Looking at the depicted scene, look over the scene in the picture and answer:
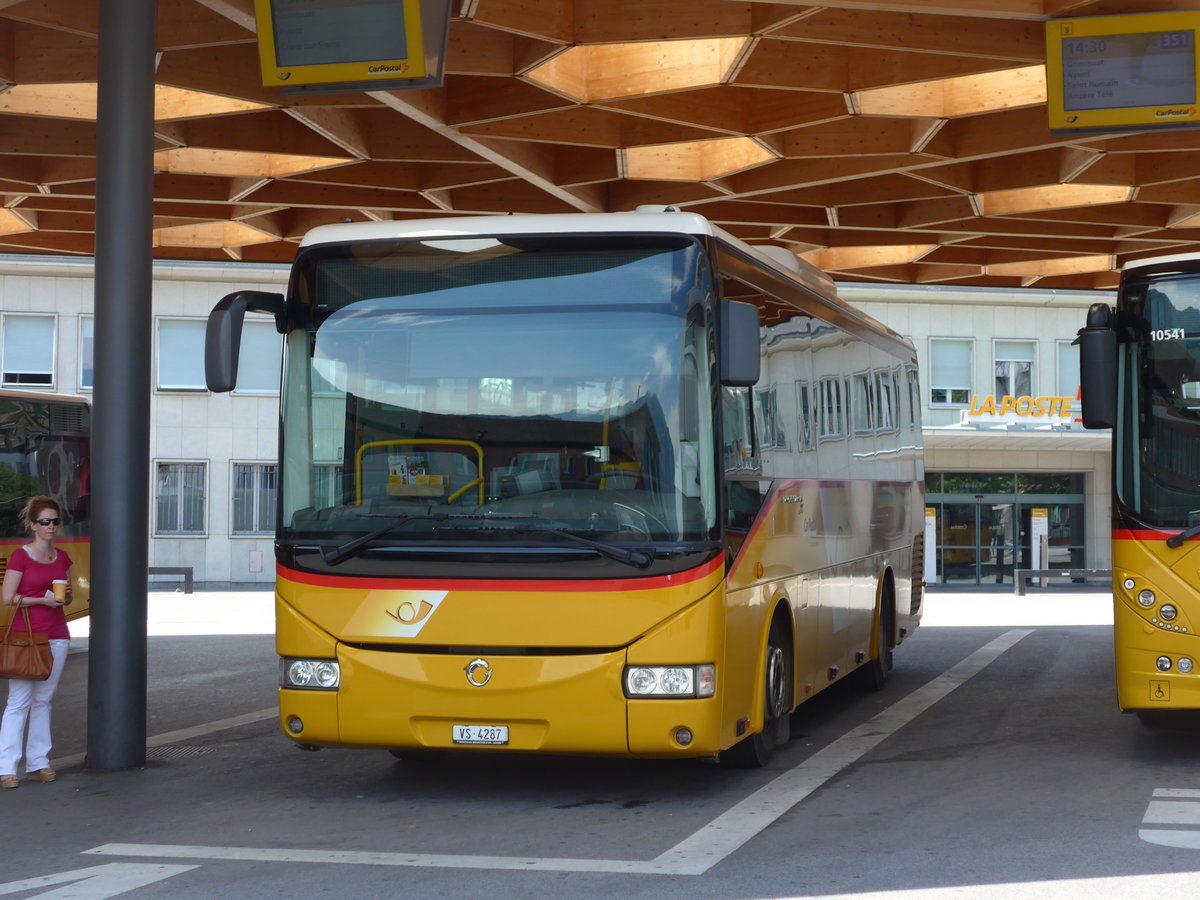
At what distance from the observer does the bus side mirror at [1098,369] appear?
9.85m

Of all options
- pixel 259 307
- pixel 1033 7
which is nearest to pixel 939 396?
pixel 1033 7

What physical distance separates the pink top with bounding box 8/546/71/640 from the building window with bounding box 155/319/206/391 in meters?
30.6

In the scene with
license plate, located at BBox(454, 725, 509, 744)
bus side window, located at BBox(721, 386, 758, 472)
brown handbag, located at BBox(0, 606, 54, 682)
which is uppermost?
bus side window, located at BBox(721, 386, 758, 472)

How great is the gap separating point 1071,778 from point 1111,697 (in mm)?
4924

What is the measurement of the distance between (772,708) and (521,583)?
2347mm

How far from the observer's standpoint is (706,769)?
10117mm

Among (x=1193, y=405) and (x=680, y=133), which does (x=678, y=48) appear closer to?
(x=680, y=133)

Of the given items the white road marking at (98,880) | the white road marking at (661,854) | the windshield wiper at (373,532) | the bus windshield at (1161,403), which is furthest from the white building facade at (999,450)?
the white road marking at (98,880)

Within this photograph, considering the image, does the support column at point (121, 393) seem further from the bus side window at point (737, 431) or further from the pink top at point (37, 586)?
the bus side window at point (737, 431)

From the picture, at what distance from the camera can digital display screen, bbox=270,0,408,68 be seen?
10461mm

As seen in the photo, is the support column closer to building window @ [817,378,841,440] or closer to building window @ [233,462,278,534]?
building window @ [817,378,841,440]

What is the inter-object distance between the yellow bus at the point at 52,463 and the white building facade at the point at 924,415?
1804cm

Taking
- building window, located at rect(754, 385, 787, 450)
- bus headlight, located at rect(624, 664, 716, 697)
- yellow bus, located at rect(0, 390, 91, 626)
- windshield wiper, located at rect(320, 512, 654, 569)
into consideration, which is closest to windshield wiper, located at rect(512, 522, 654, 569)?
windshield wiper, located at rect(320, 512, 654, 569)

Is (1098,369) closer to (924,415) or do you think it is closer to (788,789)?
(788,789)
